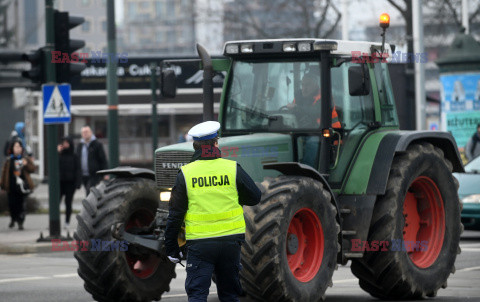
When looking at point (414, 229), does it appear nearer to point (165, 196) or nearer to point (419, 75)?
point (165, 196)

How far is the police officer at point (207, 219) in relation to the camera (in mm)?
7871

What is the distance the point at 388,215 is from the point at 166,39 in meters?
150

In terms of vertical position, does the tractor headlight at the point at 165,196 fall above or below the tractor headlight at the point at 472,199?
above

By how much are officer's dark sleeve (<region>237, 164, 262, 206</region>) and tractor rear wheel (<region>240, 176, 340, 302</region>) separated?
1402 millimetres

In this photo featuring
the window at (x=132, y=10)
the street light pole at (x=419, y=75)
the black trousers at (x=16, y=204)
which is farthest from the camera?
the window at (x=132, y=10)

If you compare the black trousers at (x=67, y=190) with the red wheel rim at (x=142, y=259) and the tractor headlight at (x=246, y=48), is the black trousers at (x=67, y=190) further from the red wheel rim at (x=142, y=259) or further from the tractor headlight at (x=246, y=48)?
the tractor headlight at (x=246, y=48)

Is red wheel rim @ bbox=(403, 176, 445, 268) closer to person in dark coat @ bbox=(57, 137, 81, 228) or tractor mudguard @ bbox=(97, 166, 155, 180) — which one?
tractor mudguard @ bbox=(97, 166, 155, 180)

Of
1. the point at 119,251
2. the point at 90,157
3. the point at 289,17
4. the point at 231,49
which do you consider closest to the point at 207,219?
the point at 119,251

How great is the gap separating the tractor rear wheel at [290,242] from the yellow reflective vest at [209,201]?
5.25ft

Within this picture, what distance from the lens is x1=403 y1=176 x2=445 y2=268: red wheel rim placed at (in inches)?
461

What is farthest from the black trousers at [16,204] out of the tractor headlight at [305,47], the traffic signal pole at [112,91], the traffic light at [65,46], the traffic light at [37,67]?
the tractor headlight at [305,47]

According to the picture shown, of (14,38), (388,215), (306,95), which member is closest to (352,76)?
(306,95)

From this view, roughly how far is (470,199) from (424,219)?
6.17 metres

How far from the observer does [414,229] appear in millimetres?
11820
